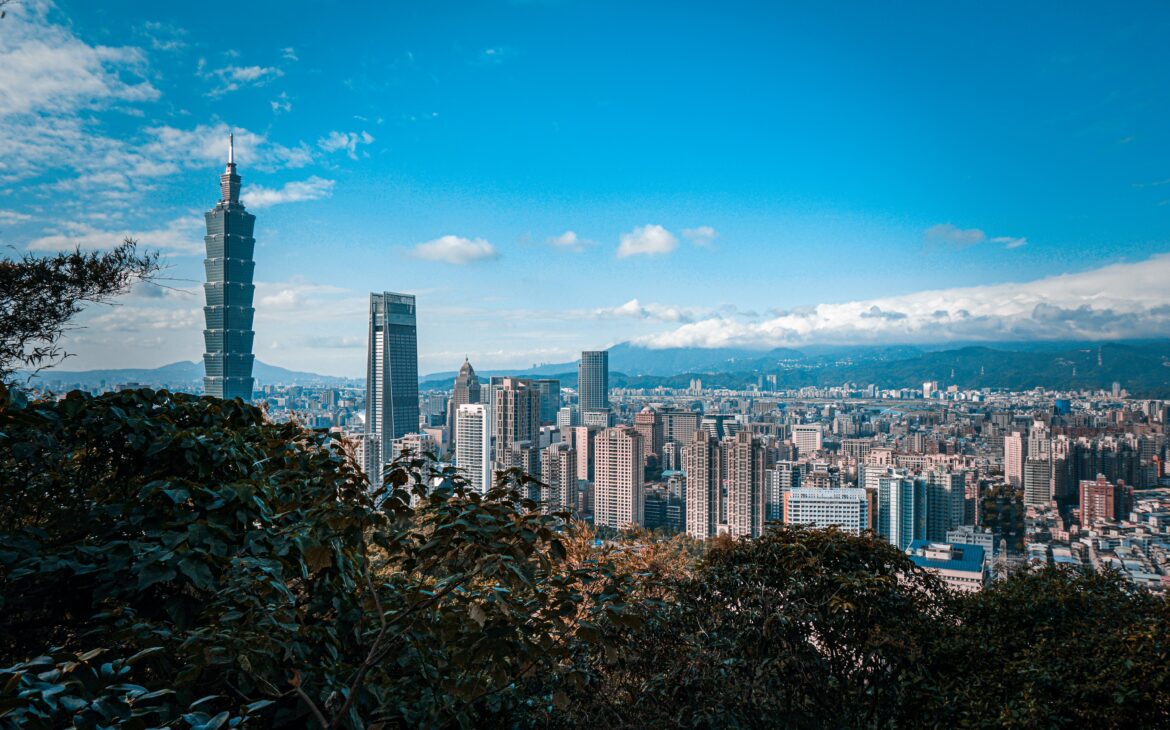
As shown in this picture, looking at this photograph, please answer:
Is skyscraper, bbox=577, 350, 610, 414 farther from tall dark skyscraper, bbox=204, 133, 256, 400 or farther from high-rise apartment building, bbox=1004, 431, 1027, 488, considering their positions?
high-rise apartment building, bbox=1004, 431, 1027, 488

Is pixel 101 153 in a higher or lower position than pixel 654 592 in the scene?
higher

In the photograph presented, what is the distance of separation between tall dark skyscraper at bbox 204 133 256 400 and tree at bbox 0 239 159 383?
119ft

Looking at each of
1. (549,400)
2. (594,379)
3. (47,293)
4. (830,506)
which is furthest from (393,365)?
(47,293)

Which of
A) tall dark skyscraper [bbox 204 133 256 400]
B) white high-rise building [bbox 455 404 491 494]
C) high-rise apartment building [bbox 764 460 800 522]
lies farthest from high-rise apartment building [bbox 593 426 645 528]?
tall dark skyscraper [bbox 204 133 256 400]

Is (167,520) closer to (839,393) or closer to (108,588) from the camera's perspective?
(108,588)

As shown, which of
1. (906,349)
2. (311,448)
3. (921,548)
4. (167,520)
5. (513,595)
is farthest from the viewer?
(906,349)

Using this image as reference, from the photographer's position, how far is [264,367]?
43.2 meters

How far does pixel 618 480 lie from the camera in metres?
26.2

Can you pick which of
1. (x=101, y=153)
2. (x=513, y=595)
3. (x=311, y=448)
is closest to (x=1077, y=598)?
(x=513, y=595)

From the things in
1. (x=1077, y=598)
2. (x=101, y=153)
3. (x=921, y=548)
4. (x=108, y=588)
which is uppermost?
(x=101, y=153)

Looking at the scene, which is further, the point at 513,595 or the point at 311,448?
the point at 311,448

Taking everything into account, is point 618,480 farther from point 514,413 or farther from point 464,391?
point 464,391

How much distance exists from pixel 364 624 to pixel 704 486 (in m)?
23.4

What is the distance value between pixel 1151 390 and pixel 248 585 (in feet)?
79.9
